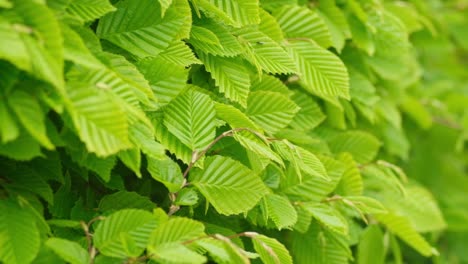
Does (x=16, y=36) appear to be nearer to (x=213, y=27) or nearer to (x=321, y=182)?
(x=213, y=27)

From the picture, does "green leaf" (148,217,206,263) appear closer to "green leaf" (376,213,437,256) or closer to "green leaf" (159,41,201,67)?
"green leaf" (159,41,201,67)

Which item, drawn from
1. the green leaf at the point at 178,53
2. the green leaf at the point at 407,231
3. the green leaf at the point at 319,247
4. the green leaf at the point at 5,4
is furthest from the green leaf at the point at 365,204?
the green leaf at the point at 5,4

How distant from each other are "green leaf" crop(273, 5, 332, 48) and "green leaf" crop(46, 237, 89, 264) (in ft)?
2.76

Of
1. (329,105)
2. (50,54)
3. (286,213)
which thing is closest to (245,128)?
(286,213)

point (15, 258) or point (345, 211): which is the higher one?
point (15, 258)

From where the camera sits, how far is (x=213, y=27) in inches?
58.5

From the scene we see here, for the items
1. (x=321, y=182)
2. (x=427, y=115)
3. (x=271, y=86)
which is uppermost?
(x=271, y=86)

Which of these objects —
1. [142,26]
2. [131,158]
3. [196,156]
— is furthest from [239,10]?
[131,158]

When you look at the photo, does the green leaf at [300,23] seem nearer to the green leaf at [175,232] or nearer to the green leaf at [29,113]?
the green leaf at [175,232]

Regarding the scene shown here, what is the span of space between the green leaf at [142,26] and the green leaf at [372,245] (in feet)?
2.97

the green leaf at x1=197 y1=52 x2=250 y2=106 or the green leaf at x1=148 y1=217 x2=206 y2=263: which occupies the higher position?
the green leaf at x1=197 y1=52 x2=250 y2=106

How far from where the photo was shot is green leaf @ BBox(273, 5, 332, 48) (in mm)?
1699

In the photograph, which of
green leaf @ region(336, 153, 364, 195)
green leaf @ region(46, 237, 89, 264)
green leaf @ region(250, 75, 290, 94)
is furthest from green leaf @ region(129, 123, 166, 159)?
green leaf @ region(336, 153, 364, 195)

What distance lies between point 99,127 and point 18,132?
136 mm
